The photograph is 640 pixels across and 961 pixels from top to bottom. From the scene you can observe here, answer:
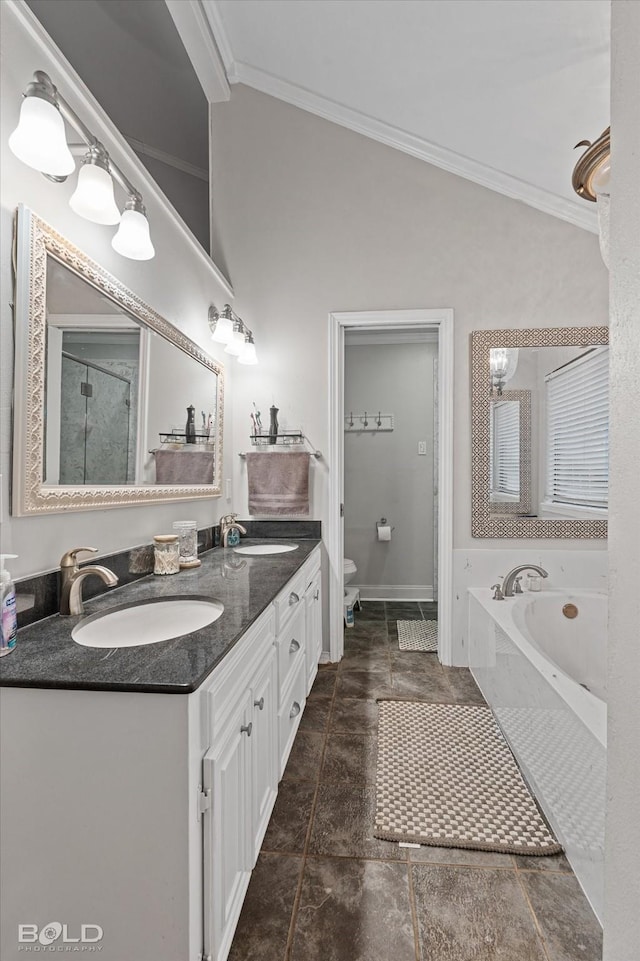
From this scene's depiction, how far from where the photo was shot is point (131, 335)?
1642 mm

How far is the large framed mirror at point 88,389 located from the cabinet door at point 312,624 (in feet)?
2.47

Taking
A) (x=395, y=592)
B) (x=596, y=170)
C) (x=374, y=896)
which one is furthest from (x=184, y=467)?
(x=395, y=592)

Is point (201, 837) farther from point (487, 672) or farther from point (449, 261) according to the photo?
point (449, 261)

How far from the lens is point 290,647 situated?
69.6 inches

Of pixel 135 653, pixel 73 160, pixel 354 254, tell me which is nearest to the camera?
pixel 135 653

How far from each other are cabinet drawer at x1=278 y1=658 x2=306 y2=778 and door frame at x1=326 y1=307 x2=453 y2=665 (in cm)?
80

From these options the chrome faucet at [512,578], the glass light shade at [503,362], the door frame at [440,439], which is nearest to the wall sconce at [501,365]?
the glass light shade at [503,362]

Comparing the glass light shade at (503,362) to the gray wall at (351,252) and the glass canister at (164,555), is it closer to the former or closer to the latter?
the gray wall at (351,252)

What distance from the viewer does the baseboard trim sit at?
414cm

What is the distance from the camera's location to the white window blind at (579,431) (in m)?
2.59

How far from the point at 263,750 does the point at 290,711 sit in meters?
0.45

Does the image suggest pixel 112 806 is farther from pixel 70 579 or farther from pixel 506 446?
pixel 506 446

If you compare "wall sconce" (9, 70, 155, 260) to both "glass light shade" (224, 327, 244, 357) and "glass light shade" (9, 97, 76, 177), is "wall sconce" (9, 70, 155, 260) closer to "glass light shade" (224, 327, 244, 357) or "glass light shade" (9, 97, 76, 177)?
"glass light shade" (9, 97, 76, 177)

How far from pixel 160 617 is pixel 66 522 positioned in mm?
383
